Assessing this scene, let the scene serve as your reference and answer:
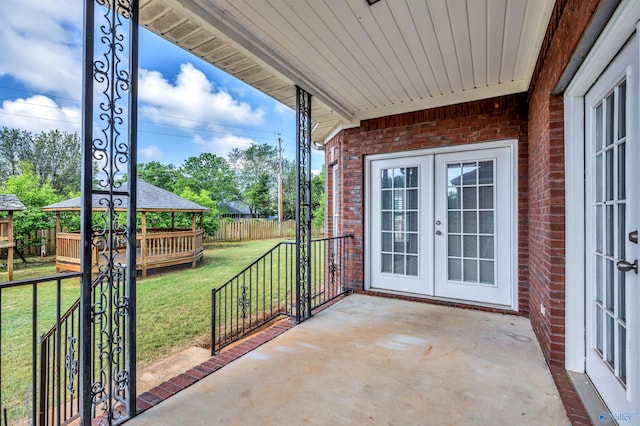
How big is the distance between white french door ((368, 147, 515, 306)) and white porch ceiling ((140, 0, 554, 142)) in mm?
902

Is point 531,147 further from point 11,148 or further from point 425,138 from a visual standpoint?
point 11,148

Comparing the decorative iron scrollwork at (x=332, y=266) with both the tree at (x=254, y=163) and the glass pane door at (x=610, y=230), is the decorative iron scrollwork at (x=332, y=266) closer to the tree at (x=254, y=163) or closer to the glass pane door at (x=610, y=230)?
the glass pane door at (x=610, y=230)

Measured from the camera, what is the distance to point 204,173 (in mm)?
18250

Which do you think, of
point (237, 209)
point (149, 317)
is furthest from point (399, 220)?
point (237, 209)

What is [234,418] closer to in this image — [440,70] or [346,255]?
[346,255]

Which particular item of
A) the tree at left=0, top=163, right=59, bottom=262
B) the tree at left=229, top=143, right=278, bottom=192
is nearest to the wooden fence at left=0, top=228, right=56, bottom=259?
the tree at left=0, top=163, right=59, bottom=262

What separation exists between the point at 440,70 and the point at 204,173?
698 inches

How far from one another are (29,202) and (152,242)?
263cm

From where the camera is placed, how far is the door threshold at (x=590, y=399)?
4.76ft

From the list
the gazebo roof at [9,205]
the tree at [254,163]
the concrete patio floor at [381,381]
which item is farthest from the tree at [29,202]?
the tree at [254,163]

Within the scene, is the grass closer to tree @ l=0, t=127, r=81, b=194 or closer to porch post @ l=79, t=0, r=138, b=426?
porch post @ l=79, t=0, r=138, b=426

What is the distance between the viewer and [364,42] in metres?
2.33

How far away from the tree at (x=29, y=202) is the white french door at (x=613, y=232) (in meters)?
8.66

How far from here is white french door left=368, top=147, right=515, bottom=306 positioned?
3318mm
